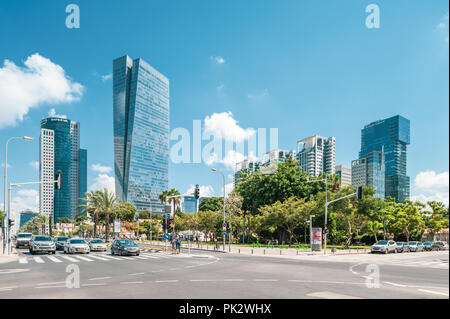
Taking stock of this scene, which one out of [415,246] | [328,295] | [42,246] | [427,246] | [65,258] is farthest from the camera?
[427,246]

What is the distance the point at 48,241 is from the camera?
31.0 metres

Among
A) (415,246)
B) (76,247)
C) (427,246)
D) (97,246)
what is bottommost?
(427,246)

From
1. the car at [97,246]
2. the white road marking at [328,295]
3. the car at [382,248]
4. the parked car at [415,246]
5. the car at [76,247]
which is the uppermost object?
the white road marking at [328,295]

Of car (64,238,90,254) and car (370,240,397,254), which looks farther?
car (370,240,397,254)

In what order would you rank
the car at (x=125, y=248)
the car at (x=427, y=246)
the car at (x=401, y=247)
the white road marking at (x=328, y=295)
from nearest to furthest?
1. the white road marking at (x=328, y=295)
2. the car at (x=125, y=248)
3. the car at (x=401, y=247)
4. the car at (x=427, y=246)

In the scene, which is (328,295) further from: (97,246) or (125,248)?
(97,246)

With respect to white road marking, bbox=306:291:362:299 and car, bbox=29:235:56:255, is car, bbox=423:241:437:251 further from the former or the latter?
car, bbox=29:235:56:255

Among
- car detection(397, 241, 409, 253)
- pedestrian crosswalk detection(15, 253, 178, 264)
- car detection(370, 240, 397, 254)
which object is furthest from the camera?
car detection(397, 241, 409, 253)

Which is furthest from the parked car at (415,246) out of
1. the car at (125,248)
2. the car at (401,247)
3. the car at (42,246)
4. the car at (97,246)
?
the car at (42,246)

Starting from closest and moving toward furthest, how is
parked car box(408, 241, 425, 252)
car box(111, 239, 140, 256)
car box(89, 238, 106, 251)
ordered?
car box(111, 239, 140, 256) < car box(89, 238, 106, 251) < parked car box(408, 241, 425, 252)

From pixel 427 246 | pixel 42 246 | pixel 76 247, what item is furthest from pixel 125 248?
pixel 427 246

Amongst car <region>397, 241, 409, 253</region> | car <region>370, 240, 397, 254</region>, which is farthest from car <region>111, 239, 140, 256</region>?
car <region>397, 241, 409, 253</region>

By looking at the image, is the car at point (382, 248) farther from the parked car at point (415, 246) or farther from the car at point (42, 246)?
the car at point (42, 246)
